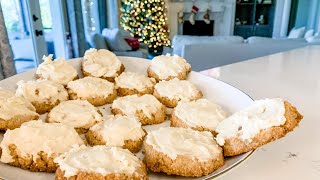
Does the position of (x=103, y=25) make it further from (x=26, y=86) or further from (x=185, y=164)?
(x=185, y=164)

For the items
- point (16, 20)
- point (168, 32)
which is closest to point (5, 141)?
point (16, 20)

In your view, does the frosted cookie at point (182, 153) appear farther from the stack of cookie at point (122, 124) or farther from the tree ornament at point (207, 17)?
the tree ornament at point (207, 17)

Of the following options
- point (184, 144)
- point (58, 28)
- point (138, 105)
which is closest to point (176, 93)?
point (138, 105)

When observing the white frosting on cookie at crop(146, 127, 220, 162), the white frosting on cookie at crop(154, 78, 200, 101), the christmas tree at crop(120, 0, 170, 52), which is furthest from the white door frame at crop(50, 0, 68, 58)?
the white frosting on cookie at crop(146, 127, 220, 162)

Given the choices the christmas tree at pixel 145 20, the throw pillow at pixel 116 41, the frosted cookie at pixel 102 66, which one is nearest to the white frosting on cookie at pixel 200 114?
the frosted cookie at pixel 102 66

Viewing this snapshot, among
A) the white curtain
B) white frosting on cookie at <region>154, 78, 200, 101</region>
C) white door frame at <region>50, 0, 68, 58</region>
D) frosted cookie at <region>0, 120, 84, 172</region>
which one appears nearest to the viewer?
frosted cookie at <region>0, 120, 84, 172</region>

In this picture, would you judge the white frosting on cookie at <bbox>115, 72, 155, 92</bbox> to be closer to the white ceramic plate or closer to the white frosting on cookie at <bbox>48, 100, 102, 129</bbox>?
the white ceramic plate
